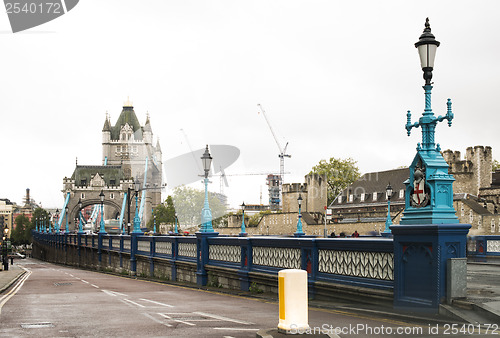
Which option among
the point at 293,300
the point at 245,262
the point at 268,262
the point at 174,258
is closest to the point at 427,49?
the point at 293,300

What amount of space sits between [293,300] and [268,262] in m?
7.92

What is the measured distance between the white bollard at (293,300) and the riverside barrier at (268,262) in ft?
10.3

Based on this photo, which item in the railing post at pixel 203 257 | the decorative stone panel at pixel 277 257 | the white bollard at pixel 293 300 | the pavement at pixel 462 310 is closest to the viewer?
the white bollard at pixel 293 300

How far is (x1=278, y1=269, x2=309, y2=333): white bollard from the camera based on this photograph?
8.99 m

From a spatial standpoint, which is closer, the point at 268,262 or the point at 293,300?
the point at 293,300

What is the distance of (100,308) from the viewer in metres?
14.9

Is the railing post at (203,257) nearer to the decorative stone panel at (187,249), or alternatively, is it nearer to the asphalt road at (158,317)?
the decorative stone panel at (187,249)

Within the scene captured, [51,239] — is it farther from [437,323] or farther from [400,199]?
[437,323]

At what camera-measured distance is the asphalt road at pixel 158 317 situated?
1047cm

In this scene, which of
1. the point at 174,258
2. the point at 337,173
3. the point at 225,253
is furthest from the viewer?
the point at 337,173

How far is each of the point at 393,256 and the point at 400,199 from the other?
293 feet

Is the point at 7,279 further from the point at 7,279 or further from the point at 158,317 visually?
the point at 158,317

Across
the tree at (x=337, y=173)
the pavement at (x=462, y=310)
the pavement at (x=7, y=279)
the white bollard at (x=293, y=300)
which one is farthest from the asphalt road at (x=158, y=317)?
the tree at (x=337, y=173)

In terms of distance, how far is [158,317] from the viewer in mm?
12891
